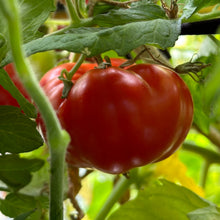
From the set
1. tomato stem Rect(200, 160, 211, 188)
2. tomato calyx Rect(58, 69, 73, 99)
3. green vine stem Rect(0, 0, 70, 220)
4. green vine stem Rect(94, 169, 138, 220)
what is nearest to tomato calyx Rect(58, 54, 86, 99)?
tomato calyx Rect(58, 69, 73, 99)

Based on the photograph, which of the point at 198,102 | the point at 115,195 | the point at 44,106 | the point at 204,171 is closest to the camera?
the point at 44,106

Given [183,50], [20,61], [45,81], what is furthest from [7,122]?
[183,50]

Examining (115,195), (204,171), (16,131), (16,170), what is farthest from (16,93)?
(204,171)

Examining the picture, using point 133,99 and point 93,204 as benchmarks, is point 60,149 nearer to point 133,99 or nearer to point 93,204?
point 133,99

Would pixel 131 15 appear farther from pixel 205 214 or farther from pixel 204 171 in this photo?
pixel 204 171

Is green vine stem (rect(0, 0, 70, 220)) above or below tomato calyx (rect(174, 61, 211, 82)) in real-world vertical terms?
above

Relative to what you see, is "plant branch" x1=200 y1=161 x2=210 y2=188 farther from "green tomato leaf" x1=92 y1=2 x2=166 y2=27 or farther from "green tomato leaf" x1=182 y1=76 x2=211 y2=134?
"green tomato leaf" x1=92 y1=2 x2=166 y2=27
